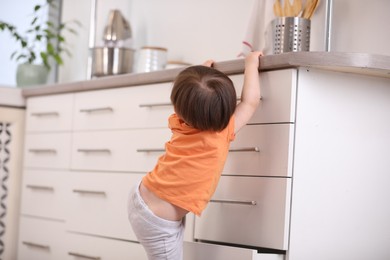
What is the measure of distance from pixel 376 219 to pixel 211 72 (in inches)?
25.1

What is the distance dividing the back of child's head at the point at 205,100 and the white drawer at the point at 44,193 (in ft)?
3.76

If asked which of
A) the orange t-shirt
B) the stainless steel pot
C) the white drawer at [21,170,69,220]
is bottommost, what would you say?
the white drawer at [21,170,69,220]

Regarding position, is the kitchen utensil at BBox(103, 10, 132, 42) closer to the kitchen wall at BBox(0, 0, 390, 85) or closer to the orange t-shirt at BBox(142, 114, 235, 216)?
the kitchen wall at BBox(0, 0, 390, 85)

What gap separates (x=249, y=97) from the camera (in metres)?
1.97

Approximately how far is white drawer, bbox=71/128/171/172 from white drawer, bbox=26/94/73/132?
0.42ft

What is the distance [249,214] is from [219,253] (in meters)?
0.16

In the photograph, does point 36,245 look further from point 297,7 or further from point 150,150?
point 297,7

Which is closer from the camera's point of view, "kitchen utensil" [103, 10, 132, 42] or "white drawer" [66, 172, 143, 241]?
"white drawer" [66, 172, 143, 241]

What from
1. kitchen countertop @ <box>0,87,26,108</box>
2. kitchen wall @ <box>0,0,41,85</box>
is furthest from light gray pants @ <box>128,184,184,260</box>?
kitchen wall @ <box>0,0,41,85</box>

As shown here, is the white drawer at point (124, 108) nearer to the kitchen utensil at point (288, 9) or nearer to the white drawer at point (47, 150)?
the white drawer at point (47, 150)

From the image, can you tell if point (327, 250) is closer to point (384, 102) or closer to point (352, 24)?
point (384, 102)

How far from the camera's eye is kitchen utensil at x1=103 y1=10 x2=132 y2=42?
3.25 m

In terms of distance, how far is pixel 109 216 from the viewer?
2.62 m

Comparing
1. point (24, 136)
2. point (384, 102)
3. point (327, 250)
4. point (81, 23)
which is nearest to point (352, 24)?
point (384, 102)
